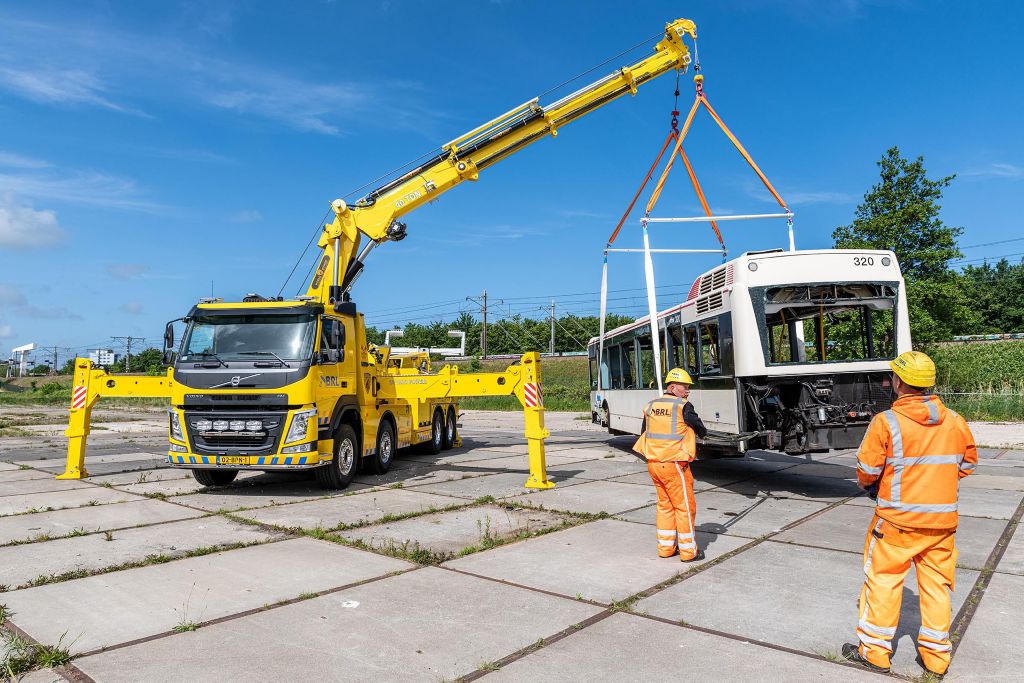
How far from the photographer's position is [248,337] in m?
9.97

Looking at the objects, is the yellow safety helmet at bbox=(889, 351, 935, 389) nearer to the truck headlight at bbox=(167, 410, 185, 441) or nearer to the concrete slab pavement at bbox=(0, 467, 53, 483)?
the truck headlight at bbox=(167, 410, 185, 441)

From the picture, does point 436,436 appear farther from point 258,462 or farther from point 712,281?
point 712,281

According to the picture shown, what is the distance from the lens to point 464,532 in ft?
24.0

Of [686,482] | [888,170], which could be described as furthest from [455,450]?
[888,170]

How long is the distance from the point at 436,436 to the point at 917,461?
12114mm

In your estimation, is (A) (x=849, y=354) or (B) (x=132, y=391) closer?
(A) (x=849, y=354)

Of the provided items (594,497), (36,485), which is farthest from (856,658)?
(36,485)

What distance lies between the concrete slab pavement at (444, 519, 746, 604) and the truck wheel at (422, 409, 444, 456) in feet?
26.2

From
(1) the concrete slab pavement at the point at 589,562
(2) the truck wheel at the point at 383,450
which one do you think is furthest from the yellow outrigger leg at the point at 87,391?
(1) the concrete slab pavement at the point at 589,562

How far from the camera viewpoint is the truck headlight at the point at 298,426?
30.7 feet

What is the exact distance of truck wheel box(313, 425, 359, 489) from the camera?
9969mm

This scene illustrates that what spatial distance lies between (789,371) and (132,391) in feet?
33.3

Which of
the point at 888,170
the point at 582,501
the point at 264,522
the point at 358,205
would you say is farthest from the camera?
the point at 888,170

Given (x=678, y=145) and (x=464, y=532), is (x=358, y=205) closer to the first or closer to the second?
(x=678, y=145)
